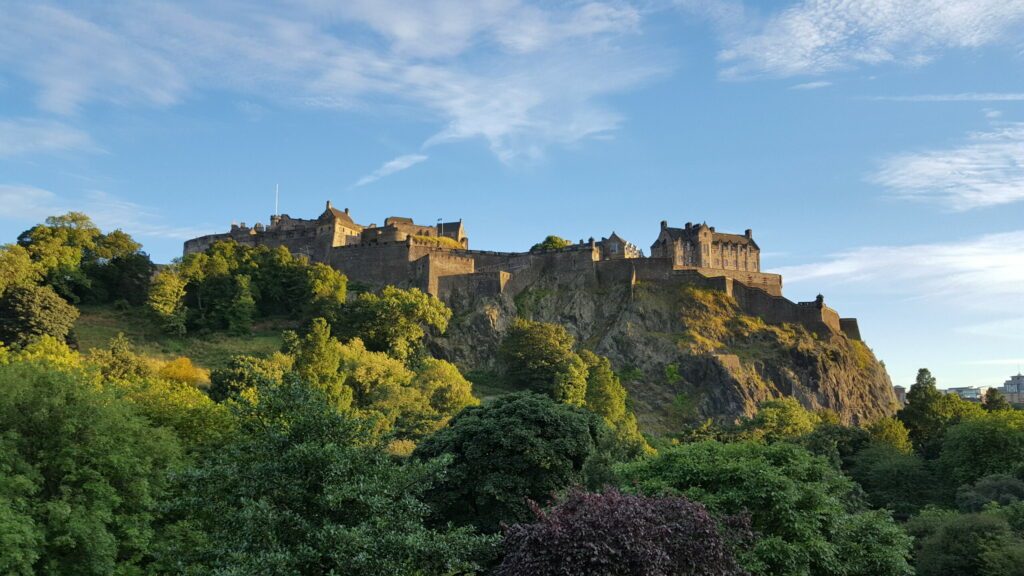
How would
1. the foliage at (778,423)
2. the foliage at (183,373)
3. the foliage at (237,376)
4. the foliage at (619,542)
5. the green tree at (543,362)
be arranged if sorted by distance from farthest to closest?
1. the green tree at (543,362)
2. the foliage at (778,423)
3. the foliage at (183,373)
4. the foliage at (237,376)
5. the foliage at (619,542)

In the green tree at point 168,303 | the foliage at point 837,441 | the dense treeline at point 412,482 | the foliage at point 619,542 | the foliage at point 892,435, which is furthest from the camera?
the green tree at point 168,303

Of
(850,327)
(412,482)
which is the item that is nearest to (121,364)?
(412,482)

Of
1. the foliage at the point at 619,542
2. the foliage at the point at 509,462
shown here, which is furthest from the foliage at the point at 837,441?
the foliage at the point at 619,542

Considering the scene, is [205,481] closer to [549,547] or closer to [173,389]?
[549,547]

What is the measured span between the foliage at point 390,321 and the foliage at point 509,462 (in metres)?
35.7

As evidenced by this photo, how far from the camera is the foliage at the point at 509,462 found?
1176 inches

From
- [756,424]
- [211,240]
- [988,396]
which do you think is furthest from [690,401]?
[211,240]

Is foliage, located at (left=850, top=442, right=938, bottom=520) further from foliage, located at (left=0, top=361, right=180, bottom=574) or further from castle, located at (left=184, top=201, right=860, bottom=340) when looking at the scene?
foliage, located at (left=0, top=361, right=180, bottom=574)

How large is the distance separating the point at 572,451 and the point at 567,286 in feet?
181

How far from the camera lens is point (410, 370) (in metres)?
64.8

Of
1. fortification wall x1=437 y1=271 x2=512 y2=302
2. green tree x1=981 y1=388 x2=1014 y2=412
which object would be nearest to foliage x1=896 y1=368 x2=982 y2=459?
green tree x1=981 y1=388 x2=1014 y2=412

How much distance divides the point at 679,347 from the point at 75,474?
2378 inches

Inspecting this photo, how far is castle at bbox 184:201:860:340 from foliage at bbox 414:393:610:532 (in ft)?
162

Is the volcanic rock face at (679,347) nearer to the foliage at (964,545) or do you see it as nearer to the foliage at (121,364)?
the foliage at (121,364)
